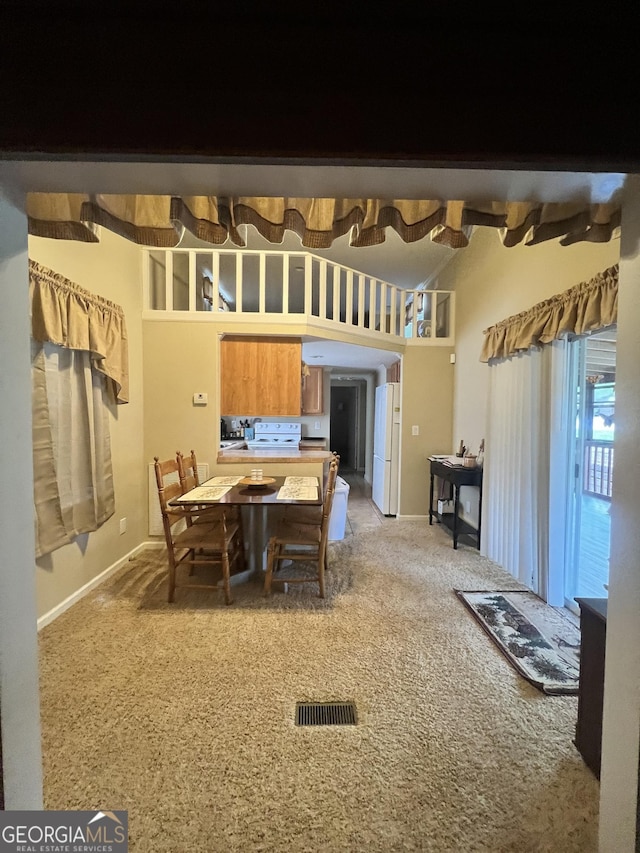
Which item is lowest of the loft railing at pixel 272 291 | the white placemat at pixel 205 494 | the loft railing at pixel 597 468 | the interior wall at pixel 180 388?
the white placemat at pixel 205 494

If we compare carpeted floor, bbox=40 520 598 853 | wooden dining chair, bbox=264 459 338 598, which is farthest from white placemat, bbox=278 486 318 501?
carpeted floor, bbox=40 520 598 853

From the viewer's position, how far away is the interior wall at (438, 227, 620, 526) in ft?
7.59

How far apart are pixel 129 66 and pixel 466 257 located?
417cm

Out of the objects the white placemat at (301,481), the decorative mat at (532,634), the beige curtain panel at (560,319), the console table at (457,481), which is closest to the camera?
the decorative mat at (532,634)

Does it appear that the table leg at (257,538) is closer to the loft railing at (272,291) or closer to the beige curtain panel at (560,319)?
the loft railing at (272,291)

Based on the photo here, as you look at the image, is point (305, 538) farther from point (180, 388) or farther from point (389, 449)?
point (389, 449)

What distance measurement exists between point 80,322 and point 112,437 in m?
0.99

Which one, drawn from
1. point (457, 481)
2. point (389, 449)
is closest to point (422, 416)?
point (389, 449)

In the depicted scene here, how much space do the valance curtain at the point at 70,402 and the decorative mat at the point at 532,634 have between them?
2797 millimetres

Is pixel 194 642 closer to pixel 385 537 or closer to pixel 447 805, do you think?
pixel 447 805

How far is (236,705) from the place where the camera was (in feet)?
5.22

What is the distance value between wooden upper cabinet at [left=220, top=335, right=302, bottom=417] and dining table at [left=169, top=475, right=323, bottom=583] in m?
0.80

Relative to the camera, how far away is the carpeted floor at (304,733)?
1.14 meters

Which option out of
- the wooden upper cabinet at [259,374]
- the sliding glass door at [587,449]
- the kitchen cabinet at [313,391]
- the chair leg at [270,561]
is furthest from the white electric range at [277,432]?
the sliding glass door at [587,449]
